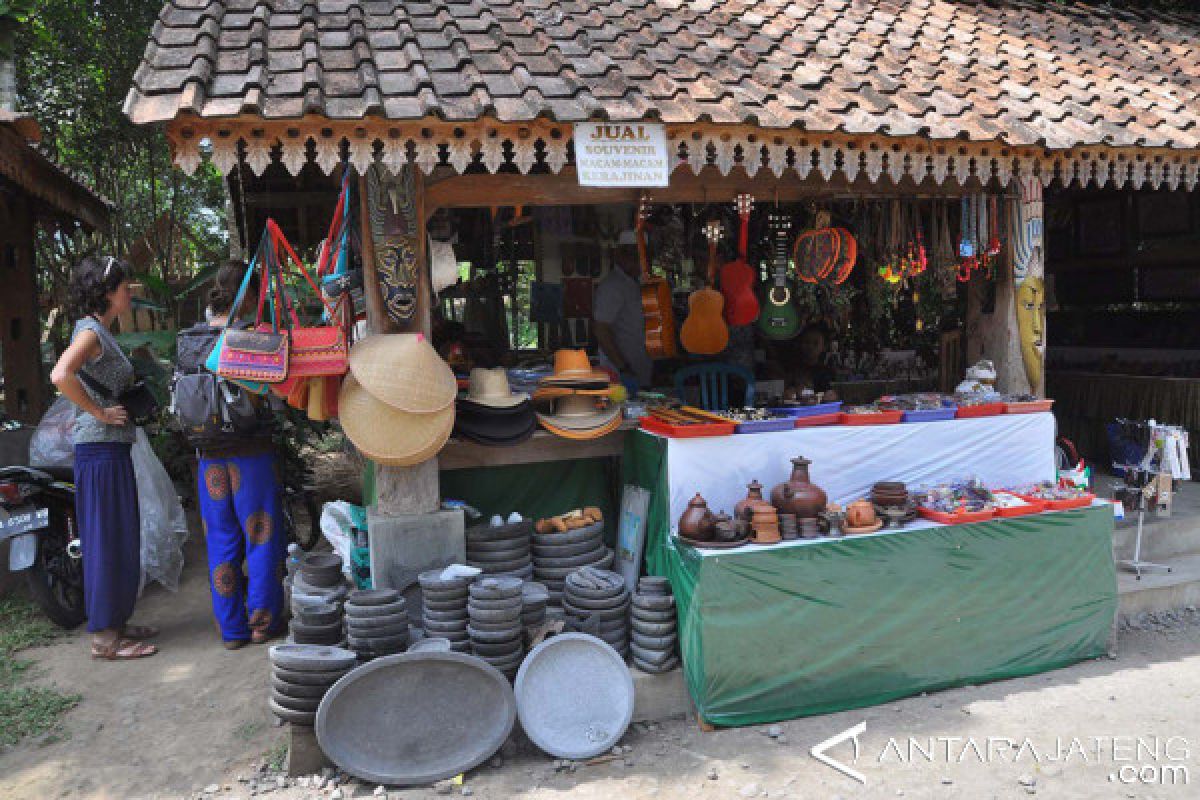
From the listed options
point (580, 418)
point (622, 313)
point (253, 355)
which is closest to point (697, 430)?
point (580, 418)

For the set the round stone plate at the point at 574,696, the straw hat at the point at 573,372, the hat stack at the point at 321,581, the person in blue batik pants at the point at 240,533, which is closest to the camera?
the round stone plate at the point at 574,696

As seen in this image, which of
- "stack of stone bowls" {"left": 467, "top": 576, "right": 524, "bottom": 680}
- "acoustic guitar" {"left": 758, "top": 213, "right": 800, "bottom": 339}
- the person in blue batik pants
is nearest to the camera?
"stack of stone bowls" {"left": 467, "top": 576, "right": 524, "bottom": 680}

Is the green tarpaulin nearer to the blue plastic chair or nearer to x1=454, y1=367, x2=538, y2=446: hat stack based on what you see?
x1=454, y1=367, x2=538, y2=446: hat stack

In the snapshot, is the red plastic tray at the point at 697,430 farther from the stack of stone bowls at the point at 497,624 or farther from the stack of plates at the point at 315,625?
the stack of plates at the point at 315,625

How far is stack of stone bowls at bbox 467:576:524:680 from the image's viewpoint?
4055mm

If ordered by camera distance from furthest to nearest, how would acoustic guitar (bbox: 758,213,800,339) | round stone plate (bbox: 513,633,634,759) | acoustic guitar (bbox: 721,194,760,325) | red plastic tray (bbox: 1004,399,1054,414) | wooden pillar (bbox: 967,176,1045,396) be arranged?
acoustic guitar (bbox: 721,194,760,325) → acoustic guitar (bbox: 758,213,800,339) → wooden pillar (bbox: 967,176,1045,396) → red plastic tray (bbox: 1004,399,1054,414) → round stone plate (bbox: 513,633,634,759)

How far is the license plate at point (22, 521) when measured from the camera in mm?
5120

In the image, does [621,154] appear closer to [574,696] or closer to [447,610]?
[447,610]

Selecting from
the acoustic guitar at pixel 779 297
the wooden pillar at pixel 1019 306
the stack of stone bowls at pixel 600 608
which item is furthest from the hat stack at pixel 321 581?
the wooden pillar at pixel 1019 306

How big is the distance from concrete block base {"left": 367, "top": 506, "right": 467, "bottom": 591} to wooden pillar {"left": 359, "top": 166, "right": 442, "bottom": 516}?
0.07 metres

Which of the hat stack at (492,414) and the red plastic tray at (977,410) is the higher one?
the hat stack at (492,414)

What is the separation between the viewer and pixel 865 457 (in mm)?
5098

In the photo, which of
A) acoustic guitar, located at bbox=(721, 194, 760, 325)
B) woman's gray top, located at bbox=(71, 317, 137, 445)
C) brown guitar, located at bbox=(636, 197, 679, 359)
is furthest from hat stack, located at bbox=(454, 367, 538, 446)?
acoustic guitar, located at bbox=(721, 194, 760, 325)

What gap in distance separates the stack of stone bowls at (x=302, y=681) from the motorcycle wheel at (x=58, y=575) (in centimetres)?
260
